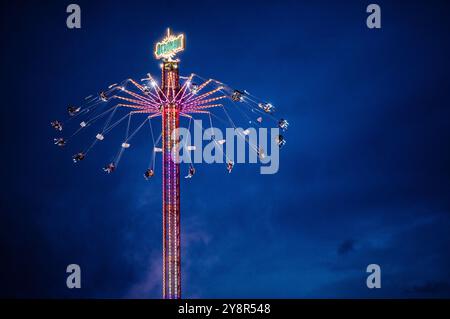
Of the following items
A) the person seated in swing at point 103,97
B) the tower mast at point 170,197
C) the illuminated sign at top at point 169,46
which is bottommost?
the tower mast at point 170,197

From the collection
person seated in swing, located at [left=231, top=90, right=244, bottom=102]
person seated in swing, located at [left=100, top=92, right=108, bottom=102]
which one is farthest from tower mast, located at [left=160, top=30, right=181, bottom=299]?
person seated in swing, located at [left=231, top=90, right=244, bottom=102]

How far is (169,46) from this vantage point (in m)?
28.0

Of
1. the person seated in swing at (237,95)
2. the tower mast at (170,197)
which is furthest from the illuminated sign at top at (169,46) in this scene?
the person seated in swing at (237,95)

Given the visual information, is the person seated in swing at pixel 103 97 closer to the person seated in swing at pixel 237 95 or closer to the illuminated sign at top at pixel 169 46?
the illuminated sign at top at pixel 169 46

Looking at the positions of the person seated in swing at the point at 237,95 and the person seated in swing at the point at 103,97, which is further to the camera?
the person seated in swing at the point at 103,97

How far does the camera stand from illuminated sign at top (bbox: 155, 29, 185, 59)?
1080 inches

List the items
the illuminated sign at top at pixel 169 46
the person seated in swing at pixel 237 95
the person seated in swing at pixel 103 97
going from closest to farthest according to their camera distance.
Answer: the person seated in swing at pixel 237 95 < the person seated in swing at pixel 103 97 < the illuminated sign at top at pixel 169 46

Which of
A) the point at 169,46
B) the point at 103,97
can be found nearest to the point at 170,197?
the point at 103,97

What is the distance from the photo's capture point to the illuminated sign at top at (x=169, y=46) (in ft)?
90.0

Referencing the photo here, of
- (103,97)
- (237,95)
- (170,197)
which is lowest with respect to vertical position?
(170,197)

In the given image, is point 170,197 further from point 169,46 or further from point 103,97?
point 169,46
